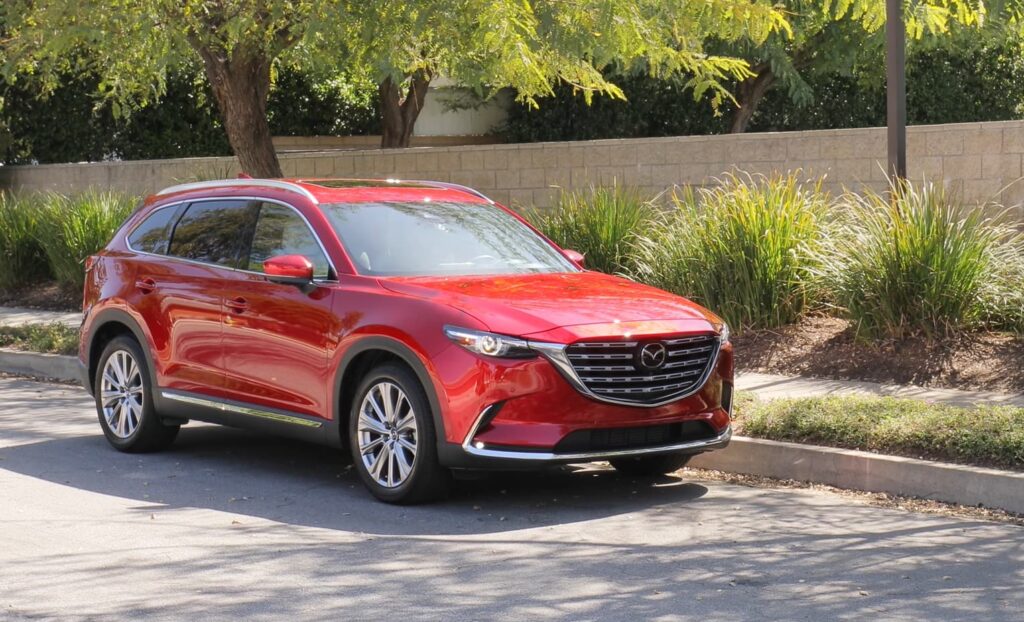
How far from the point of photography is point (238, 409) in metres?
8.83

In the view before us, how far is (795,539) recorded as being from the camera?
720cm

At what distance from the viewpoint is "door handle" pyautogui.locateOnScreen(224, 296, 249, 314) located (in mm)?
8766

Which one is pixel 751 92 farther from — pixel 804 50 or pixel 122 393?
pixel 122 393

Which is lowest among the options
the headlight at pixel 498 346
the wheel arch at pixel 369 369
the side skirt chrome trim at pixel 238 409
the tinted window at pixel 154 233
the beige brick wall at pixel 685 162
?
the side skirt chrome trim at pixel 238 409

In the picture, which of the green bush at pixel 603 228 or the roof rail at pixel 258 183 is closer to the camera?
the roof rail at pixel 258 183

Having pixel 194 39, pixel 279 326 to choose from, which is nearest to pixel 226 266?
pixel 279 326

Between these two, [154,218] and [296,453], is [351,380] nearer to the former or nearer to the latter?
[296,453]

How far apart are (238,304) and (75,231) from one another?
11583 mm

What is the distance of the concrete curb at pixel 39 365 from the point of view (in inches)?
542

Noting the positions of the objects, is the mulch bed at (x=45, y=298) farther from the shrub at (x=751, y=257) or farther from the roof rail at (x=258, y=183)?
the roof rail at (x=258, y=183)

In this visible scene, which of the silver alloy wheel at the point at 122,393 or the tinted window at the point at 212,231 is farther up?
the tinted window at the point at 212,231

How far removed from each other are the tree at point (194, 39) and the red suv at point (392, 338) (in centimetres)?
490

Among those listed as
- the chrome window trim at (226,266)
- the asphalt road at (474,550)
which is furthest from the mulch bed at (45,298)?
the asphalt road at (474,550)

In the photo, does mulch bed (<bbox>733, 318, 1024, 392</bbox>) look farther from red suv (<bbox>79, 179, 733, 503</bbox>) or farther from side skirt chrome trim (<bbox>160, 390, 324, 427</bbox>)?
side skirt chrome trim (<bbox>160, 390, 324, 427</bbox>)
